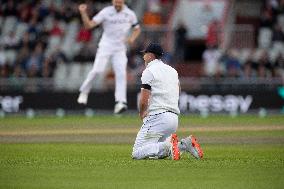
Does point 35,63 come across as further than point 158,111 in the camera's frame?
Yes

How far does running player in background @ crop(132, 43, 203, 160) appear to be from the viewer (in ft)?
54.7

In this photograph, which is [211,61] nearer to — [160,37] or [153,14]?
[160,37]

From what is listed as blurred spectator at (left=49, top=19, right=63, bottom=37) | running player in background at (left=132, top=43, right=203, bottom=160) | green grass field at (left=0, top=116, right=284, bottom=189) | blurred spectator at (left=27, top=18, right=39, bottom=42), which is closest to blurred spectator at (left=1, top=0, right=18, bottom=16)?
blurred spectator at (left=27, top=18, right=39, bottom=42)

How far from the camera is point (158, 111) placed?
55.3 feet

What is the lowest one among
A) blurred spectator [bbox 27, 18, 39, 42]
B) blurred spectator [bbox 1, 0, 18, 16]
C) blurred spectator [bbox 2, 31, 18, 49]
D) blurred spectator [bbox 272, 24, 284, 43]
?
blurred spectator [bbox 2, 31, 18, 49]

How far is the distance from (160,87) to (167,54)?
20303mm

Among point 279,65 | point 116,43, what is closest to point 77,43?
point 279,65

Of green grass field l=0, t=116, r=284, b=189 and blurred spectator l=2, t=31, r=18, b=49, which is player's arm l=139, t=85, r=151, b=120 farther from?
blurred spectator l=2, t=31, r=18, b=49

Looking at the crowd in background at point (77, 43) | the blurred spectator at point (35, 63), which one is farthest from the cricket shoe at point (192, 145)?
the blurred spectator at point (35, 63)

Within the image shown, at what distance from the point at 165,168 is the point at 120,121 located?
49.7 feet

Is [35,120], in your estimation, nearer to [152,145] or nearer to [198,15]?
[198,15]

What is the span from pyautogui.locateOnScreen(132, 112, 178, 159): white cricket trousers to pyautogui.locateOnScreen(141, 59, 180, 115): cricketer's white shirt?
0.39 ft

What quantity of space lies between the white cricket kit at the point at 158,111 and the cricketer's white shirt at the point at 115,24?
810 cm

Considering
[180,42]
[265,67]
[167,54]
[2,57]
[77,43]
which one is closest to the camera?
[265,67]
